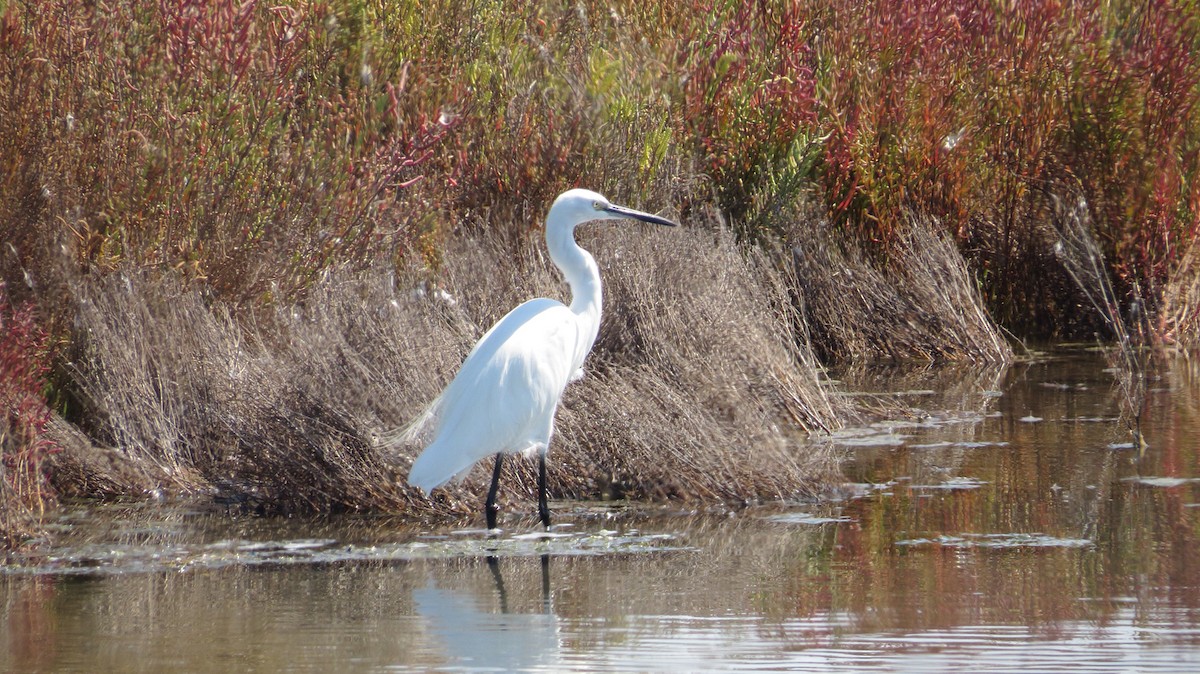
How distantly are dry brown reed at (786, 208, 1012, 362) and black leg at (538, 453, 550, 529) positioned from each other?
4.96 m

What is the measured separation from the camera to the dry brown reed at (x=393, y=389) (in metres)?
7.38

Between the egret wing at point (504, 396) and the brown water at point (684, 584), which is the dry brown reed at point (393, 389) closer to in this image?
the brown water at point (684, 584)

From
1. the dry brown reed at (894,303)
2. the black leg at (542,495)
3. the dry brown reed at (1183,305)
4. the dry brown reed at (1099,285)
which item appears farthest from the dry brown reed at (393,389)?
the dry brown reed at (1183,305)

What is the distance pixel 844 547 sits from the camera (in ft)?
21.2

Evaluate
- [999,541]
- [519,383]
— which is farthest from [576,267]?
[999,541]

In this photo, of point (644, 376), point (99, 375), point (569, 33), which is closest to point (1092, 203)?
point (569, 33)

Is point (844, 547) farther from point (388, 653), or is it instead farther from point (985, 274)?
point (985, 274)

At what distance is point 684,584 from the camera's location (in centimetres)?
596

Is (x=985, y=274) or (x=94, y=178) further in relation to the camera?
(x=985, y=274)

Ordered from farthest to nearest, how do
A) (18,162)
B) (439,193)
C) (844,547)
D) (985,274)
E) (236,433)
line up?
(985,274) → (439,193) → (18,162) → (236,433) → (844,547)

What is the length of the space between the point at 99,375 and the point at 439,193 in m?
2.92

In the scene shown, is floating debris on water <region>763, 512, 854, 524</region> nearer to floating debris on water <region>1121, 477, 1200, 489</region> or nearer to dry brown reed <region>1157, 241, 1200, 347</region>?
floating debris on water <region>1121, 477, 1200, 489</region>

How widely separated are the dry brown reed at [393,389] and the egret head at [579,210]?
760 millimetres

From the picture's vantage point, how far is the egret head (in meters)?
7.74
